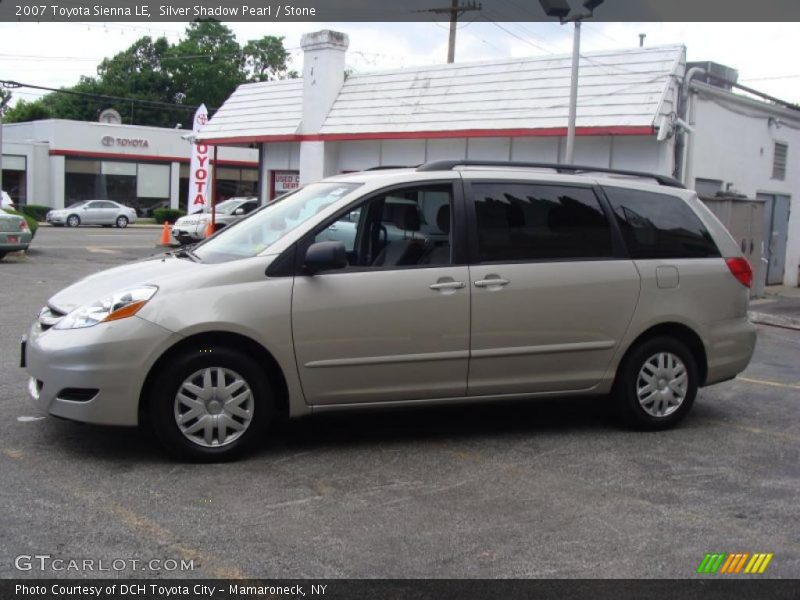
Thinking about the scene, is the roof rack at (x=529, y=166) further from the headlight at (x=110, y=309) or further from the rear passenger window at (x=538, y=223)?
the headlight at (x=110, y=309)

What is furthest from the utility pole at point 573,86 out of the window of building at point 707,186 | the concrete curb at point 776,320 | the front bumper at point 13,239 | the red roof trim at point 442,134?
the front bumper at point 13,239

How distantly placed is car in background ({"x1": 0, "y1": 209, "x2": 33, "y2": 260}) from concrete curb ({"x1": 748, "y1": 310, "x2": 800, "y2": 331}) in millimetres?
14343

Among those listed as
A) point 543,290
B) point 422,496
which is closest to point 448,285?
point 543,290

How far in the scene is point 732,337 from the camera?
21.4ft

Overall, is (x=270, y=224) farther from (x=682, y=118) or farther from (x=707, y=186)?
(x=707, y=186)

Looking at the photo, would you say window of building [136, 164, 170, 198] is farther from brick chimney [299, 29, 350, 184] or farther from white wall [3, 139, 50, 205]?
brick chimney [299, 29, 350, 184]

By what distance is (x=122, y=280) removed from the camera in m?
5.40

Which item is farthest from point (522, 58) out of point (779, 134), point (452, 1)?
point (452, 1)

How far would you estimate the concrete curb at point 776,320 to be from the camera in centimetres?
1295

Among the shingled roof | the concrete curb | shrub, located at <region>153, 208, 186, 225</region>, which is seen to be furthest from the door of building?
shrub, located at <region>153, 208, 186, 225</region>

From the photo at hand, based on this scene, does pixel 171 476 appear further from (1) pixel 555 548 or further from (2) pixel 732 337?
(2) pixel 732 337

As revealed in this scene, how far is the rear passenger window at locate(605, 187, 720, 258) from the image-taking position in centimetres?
626

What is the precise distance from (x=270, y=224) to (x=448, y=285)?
1.25 meters
